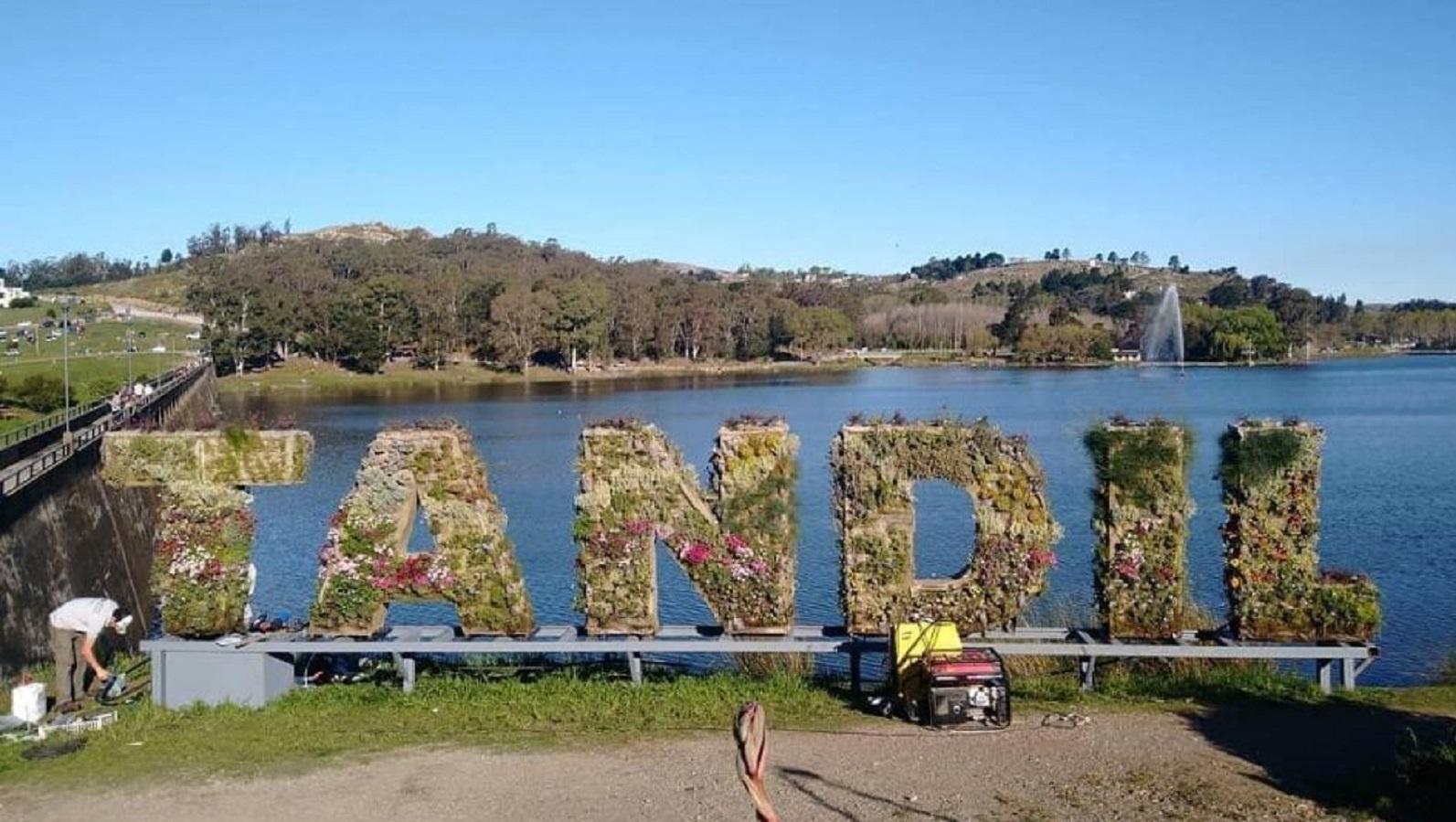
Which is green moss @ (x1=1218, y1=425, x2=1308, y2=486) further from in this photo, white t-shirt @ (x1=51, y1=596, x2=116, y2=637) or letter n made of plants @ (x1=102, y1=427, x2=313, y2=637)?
white t-shirt @ (x1=51, y1=596, x2=116, y2=637)

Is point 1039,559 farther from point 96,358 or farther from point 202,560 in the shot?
point 96,358

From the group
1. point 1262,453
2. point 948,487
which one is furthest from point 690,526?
point 948,487

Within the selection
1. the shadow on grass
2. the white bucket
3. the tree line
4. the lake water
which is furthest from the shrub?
the tree line

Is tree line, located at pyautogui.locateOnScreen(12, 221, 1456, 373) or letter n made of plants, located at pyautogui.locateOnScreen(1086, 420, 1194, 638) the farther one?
tree line, located at pyautogui.locateOnScreen(12, 221, 1456, 373)

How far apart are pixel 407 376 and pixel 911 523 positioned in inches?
5022

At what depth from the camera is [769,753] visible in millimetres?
13156

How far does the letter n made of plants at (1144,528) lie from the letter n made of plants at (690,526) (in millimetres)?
3969

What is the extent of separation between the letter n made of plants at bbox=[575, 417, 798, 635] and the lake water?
3.85 m

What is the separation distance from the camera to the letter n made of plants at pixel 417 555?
16.7 metres

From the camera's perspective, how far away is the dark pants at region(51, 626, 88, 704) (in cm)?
1612

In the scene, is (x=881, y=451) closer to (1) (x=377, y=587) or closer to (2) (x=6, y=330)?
(1) (x=377, y=587)

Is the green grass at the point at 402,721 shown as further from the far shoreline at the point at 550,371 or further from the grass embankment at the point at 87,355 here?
the far shoreline at the point at 550,371

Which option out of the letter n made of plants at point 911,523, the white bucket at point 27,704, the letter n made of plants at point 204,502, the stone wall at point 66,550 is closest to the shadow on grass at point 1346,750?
the letter n made of plants at point 911,523

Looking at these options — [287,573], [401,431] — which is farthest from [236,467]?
[287,573]
